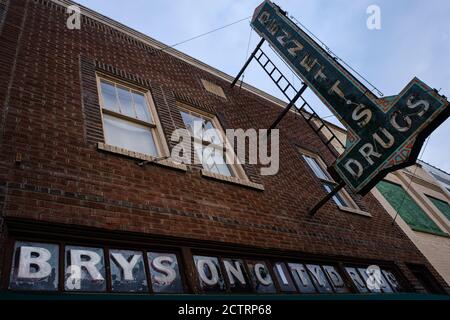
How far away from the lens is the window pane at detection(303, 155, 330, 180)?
8609 mm

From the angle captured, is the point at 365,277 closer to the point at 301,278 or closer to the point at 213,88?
the point at 301,278

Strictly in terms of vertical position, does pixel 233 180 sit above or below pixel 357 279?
above

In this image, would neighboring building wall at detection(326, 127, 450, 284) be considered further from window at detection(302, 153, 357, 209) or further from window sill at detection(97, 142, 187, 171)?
window sill at detection(97, 142, 187, 171)

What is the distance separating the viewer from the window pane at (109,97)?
537cm

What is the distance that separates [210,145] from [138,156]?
6.75 ft

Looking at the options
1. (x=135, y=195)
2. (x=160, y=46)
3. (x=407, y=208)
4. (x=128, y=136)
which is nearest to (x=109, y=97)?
(x=128, y=136)

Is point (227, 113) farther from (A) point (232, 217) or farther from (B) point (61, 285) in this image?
(B) point (61, 285)

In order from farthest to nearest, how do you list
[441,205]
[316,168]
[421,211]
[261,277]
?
[441,205], [421,211], [316,168], [261,277]

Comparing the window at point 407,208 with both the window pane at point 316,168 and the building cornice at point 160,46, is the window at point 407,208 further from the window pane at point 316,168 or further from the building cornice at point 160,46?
the building cornice at point 160,46

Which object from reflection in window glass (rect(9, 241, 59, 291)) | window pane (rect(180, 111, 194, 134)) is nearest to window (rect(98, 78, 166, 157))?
window pane (rect(180, 111, 194, 134))

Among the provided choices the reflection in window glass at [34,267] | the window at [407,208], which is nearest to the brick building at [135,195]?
the reflection in window glass at [34,267]

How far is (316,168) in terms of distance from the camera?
8.87 meters

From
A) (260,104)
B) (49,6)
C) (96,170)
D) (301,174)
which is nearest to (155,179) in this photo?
(96,170)
